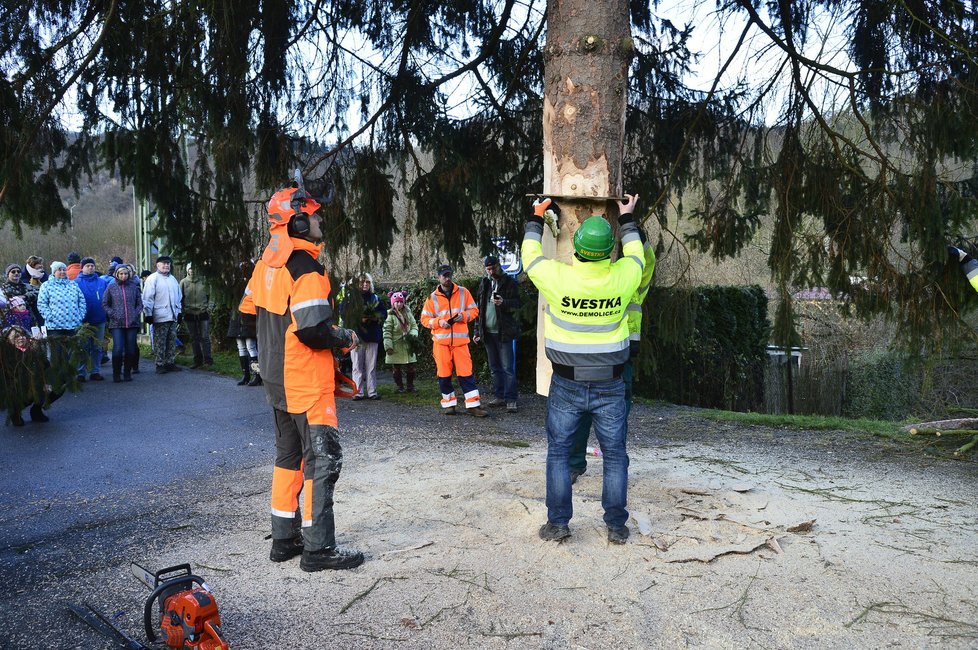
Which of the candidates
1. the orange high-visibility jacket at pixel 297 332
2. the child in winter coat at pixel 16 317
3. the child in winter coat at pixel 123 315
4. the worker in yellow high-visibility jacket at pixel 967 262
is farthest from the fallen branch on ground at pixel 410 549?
the child in winter coat at pixel 123 315

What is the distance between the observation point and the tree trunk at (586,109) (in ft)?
16.4

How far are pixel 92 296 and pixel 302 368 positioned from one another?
997 cm

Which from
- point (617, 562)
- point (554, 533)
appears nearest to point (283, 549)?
point (554, 533)

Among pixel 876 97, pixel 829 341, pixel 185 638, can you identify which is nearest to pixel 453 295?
pixel 876 97

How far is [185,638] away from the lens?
10.4 ft

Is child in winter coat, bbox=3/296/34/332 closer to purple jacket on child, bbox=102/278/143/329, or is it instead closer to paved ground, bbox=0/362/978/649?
paved ground, bbox=0/362/978/649

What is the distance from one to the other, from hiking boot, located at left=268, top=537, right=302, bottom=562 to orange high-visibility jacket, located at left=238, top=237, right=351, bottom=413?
0.76 metres

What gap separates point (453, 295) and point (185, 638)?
708cm

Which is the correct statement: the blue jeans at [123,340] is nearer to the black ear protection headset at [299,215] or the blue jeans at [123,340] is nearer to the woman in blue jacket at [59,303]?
the woman in blue jacket at [59,303]

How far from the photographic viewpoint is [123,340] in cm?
1275

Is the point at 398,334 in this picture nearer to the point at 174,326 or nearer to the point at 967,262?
the point at 174,326

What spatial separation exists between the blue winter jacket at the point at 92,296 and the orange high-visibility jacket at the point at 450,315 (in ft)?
19.9

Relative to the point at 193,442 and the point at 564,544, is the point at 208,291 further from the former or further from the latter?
the point at 564,544

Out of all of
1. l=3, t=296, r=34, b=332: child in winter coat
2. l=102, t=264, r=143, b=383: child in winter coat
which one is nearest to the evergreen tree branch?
l=3, t=296, r=34, b=332: child in winter coat
